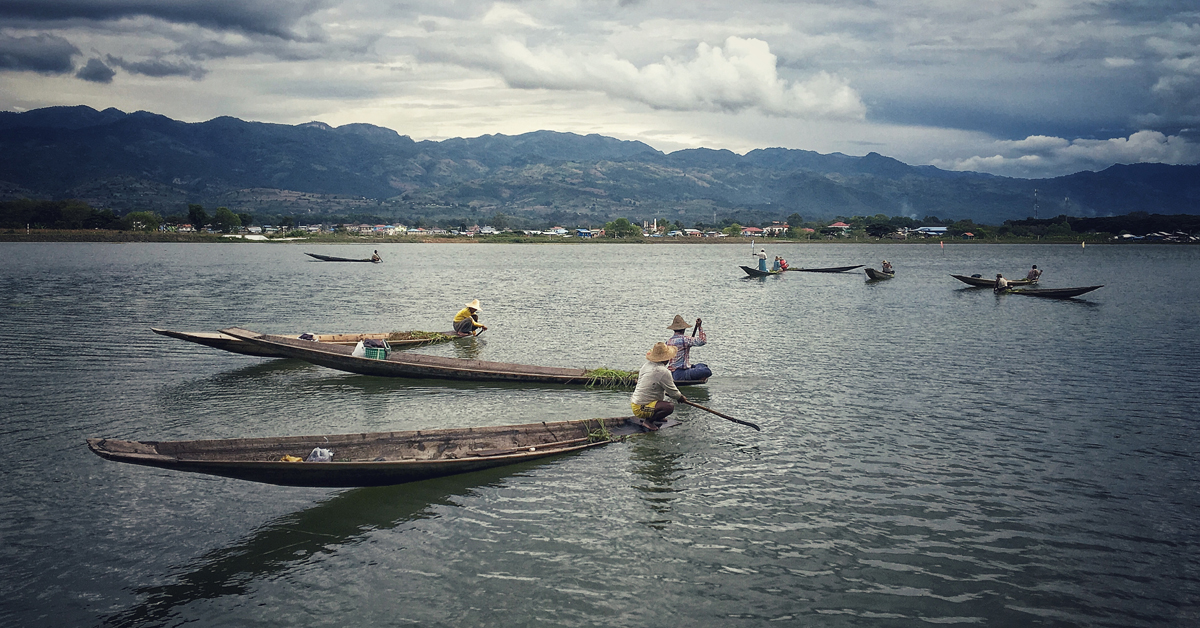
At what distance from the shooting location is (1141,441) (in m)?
14.4

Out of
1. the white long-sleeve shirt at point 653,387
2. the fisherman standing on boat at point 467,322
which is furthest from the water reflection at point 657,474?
the fisherman standing on boat at point 467,322

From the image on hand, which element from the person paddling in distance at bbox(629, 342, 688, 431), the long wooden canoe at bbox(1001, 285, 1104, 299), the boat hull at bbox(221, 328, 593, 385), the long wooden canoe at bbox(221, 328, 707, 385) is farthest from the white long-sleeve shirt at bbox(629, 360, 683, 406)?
the long wooden canoe at bbox(1001, 285, 1104, 299)

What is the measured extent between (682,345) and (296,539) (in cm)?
1069

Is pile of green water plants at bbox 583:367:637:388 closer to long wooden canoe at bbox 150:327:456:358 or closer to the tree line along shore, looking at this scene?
long wooden canoe at bbox 150:327:456:358

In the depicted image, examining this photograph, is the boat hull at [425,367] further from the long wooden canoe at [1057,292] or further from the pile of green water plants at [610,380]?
the long wooden canoe at [1057,292]

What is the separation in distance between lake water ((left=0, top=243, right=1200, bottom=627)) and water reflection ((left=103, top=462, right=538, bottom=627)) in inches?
1.7

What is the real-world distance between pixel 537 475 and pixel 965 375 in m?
15.6

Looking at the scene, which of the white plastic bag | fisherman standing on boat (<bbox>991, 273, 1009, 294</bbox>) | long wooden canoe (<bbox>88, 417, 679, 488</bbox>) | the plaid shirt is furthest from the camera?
fisherman standing on boat (<bbox>991, 273, 1009, 294</bbox>)

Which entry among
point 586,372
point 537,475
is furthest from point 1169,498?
point 586,372

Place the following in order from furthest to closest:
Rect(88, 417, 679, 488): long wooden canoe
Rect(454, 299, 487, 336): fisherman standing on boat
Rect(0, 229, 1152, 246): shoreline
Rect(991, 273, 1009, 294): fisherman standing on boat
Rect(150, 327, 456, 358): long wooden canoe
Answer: Rect(0, 229, 1152, 246): shoreline < Rect(991, 273, 1009, 294): fisherman standing on boat < Rect(454, 299, 487, 336): fisherman standing on boat < Rect(150, 327, 456, 358): long wooden canoe < Rect(88, 417, 679, 488): long wooden canoe

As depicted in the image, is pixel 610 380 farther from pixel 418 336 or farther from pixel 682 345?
pixel 418 336

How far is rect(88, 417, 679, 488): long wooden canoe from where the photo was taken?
9.52 meters

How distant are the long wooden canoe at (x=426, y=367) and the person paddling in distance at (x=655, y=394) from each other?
4482 mm

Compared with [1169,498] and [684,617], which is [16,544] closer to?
[684,617]
